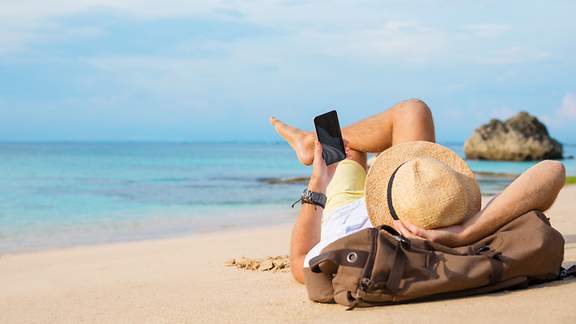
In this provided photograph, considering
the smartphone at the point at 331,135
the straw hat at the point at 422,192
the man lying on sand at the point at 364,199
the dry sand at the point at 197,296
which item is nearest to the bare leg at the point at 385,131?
the man lying on sand at the point at 364,199

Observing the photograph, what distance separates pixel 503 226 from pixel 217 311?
150 cm

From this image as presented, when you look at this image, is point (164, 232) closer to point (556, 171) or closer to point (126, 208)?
point (126, 208)

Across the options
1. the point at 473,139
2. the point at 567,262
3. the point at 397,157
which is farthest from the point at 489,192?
the point at 473,139

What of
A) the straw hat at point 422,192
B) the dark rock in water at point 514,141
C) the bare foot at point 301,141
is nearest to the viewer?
the straw hat at point 422,192

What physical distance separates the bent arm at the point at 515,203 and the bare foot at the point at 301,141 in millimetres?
1603

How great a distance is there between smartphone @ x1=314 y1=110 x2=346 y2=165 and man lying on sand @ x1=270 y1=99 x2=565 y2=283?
0.26 feet

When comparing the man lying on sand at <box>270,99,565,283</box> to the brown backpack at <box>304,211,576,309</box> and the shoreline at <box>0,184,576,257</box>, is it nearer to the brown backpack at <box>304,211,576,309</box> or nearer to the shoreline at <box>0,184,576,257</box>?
the brown backpack at <box>304,211,576,309</box>

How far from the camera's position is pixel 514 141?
4244 cm

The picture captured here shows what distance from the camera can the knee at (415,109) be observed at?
4.19 meters

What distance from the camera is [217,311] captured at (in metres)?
3.57

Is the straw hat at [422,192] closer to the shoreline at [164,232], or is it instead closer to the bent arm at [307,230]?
the bent arm at [307,230]

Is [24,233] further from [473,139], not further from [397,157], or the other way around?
[473,139]

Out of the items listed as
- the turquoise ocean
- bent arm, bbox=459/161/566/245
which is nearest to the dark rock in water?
the turquoise ocean

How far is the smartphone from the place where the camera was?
4180 millimetres
